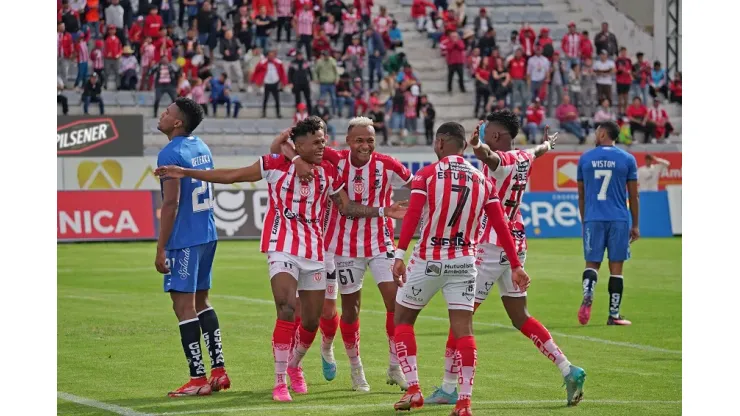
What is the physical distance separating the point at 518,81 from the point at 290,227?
30.8 m

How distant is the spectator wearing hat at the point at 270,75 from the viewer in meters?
36.5

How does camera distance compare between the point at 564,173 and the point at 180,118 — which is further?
the point at 564,173

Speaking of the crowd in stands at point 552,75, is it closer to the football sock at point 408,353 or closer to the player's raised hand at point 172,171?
the player's raised hand at point 172,171

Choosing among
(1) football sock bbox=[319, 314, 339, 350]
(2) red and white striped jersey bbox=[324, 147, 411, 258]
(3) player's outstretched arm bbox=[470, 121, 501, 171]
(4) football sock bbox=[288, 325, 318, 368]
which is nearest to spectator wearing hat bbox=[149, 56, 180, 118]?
(1) football sock bbox=[319, 314, 339, 350]

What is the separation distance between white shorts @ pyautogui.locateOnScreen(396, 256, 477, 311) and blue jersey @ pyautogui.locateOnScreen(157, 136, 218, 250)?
1767 millimetres

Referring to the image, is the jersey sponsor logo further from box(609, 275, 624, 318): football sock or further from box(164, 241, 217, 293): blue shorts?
box(164, 241, 217, 293): blue shorts

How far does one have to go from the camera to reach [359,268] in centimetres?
1005

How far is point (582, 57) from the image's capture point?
4125cm

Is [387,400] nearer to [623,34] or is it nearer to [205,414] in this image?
[205,414]

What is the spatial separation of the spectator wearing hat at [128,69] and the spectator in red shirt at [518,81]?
1226 centimetres

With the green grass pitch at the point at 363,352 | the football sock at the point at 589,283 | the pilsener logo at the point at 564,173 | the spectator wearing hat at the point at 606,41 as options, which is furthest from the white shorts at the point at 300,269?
the spectator wearing hat at the point at 606,41

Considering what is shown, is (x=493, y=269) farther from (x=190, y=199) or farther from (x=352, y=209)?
(x=190, y=199)

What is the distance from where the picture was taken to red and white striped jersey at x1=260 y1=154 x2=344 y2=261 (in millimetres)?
9312

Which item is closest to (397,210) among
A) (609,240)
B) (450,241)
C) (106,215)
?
(450,241)
